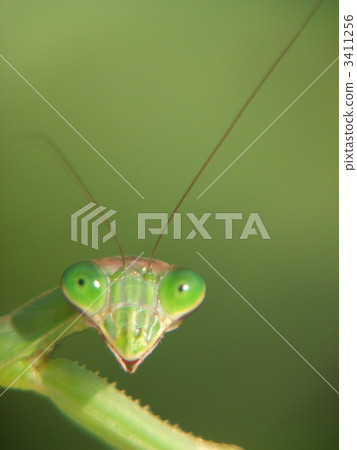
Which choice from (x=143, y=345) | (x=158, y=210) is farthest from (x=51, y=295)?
(x=158, y=210)

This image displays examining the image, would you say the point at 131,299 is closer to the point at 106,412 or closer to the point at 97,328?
the point at 97,328

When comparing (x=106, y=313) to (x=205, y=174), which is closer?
(x=106, y=313)

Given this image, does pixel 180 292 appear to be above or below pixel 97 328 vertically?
above

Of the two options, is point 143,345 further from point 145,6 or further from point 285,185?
point 145,6

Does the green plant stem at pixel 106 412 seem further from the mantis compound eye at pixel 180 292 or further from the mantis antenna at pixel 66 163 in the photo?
the mantis antenna at pixel 66 163

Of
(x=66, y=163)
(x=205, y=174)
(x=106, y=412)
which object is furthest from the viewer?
(x=205, y=174)

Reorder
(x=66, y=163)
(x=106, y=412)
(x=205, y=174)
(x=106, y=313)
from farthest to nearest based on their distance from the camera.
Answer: (x=205, y=174) → (x=66, y=163) → (x=106, y=412) → (x=106, y=313)

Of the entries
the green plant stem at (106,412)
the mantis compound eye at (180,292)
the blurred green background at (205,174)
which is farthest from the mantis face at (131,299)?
the blurred green background at (205,174)

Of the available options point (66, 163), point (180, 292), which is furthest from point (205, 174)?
point (180, 292)
